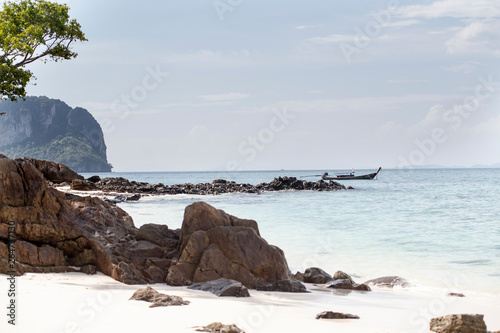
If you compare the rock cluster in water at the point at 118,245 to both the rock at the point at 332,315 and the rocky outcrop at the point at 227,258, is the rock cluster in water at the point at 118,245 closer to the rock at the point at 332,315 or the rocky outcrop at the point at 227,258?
the rocky outcrop at the point at 227,258

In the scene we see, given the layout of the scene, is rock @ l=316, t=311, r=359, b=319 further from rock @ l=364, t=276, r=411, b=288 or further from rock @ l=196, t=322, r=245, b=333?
rock @ l=364, t=276, r=411, b=288

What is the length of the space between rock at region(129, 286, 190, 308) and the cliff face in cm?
17246

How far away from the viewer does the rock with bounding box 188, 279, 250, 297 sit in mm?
7871

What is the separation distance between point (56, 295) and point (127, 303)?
1088 millimetres

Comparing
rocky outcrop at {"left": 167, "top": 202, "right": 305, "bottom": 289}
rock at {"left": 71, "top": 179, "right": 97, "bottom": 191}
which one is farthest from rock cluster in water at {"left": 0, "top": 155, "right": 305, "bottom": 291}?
rock at {"left": 71, "top": 179, "right": 97, "bottom": 191}

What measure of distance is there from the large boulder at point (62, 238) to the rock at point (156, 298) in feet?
4.52

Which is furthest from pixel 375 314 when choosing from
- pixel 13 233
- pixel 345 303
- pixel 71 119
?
pixel 71 119

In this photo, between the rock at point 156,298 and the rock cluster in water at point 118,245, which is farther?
the rock cluster in water at point 118,245

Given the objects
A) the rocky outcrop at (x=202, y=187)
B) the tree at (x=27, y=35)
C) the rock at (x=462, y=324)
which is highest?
the tree at (x=27, y=35)

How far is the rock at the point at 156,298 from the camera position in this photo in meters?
6.83

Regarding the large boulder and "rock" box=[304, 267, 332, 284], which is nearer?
the large boulder

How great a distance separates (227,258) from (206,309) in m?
2.24

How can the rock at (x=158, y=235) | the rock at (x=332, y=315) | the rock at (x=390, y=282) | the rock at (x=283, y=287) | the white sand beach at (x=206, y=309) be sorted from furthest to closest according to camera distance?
the rock at (x=390, y=282) < the rock at (x=158, y=235) < the rock at (x=283, y=287) < the rock at (x=332, y=315) < the white sand beach at (x=206, y=309)

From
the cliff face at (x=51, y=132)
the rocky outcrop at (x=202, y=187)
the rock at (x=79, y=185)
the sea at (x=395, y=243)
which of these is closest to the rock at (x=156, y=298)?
the sea at (x=395, y=243)
